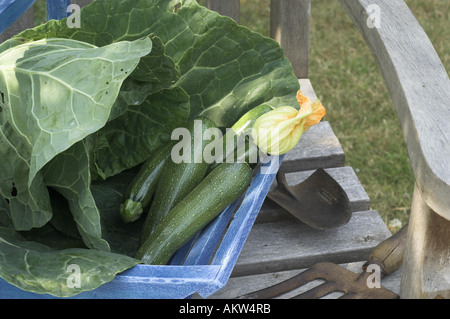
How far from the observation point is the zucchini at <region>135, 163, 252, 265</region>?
1.35 metres

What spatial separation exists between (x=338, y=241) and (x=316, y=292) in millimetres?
195

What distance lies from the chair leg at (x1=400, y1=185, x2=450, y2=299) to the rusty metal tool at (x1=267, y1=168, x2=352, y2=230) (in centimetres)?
41

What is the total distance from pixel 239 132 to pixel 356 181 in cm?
58

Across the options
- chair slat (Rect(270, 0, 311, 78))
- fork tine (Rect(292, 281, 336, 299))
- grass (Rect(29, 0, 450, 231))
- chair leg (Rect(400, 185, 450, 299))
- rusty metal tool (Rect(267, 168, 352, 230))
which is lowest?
grass (Rect(29, 0, 450, 231))

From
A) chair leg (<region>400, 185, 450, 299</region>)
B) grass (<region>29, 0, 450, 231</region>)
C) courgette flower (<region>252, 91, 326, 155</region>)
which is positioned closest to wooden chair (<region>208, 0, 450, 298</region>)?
chair leg (<region>400, 185, 450, 299</region>)

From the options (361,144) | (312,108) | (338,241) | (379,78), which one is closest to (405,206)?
(361,144)

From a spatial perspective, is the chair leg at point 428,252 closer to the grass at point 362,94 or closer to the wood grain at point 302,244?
the wood grain at point 302,244

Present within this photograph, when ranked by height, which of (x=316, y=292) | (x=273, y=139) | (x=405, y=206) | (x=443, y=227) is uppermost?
(x=273, y=139)

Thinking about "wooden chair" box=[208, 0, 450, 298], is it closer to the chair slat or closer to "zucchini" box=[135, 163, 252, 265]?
"zucchini" box=[135, 163, 252, 265]

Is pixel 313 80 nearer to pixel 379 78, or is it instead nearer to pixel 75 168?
pixel 379 78

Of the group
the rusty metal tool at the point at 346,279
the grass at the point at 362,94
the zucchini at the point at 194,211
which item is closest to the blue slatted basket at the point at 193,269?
the zucchini at the point at 194,211

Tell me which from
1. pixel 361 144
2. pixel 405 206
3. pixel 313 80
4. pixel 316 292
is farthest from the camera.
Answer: pixel 313 80

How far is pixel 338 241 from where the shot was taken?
1711 millimetres

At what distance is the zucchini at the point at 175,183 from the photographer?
1.43 meters
